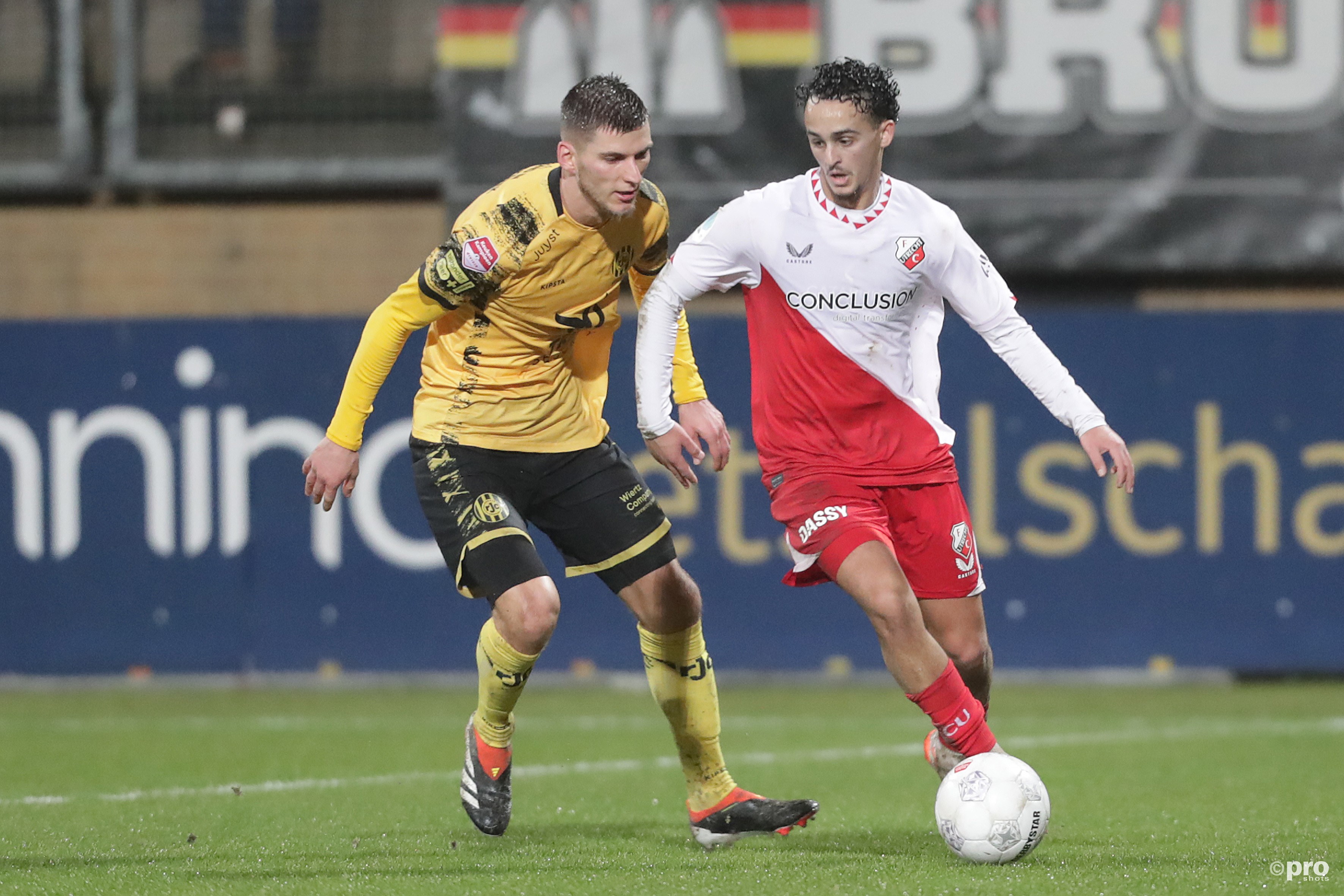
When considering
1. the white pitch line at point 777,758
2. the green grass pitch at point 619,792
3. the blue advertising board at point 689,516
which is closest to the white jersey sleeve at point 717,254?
the green grass pitch at point 619,792

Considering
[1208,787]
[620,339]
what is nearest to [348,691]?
[620,339]

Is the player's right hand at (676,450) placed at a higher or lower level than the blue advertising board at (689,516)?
higher

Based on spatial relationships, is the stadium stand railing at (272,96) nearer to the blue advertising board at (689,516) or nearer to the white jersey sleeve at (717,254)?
the blue advertising board at (689,516)

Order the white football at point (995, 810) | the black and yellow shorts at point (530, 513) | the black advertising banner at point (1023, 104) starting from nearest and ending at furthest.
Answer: the white football at point (995, 810), the black and yellow shorts at point (530, 513), the black advertising banner at point (1023, 104)

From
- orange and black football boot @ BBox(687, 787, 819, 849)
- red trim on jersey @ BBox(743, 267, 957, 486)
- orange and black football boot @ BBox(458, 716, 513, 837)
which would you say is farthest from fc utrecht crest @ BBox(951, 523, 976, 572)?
orange and black football boot @ BBox(458, 716, 513, 837)

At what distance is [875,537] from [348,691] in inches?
239

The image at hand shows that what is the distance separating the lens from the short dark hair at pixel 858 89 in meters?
5.32

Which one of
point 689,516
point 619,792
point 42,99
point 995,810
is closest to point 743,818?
point 995,810

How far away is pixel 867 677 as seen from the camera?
10.8 metres

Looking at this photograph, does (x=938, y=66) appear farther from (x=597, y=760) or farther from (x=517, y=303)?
(x=517, y=303)

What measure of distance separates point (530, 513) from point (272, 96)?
7.91 metres

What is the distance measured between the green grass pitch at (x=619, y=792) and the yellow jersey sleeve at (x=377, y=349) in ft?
3.99

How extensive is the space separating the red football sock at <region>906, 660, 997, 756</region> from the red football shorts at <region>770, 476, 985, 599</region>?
1.45 ft

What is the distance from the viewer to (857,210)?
18.1ft
